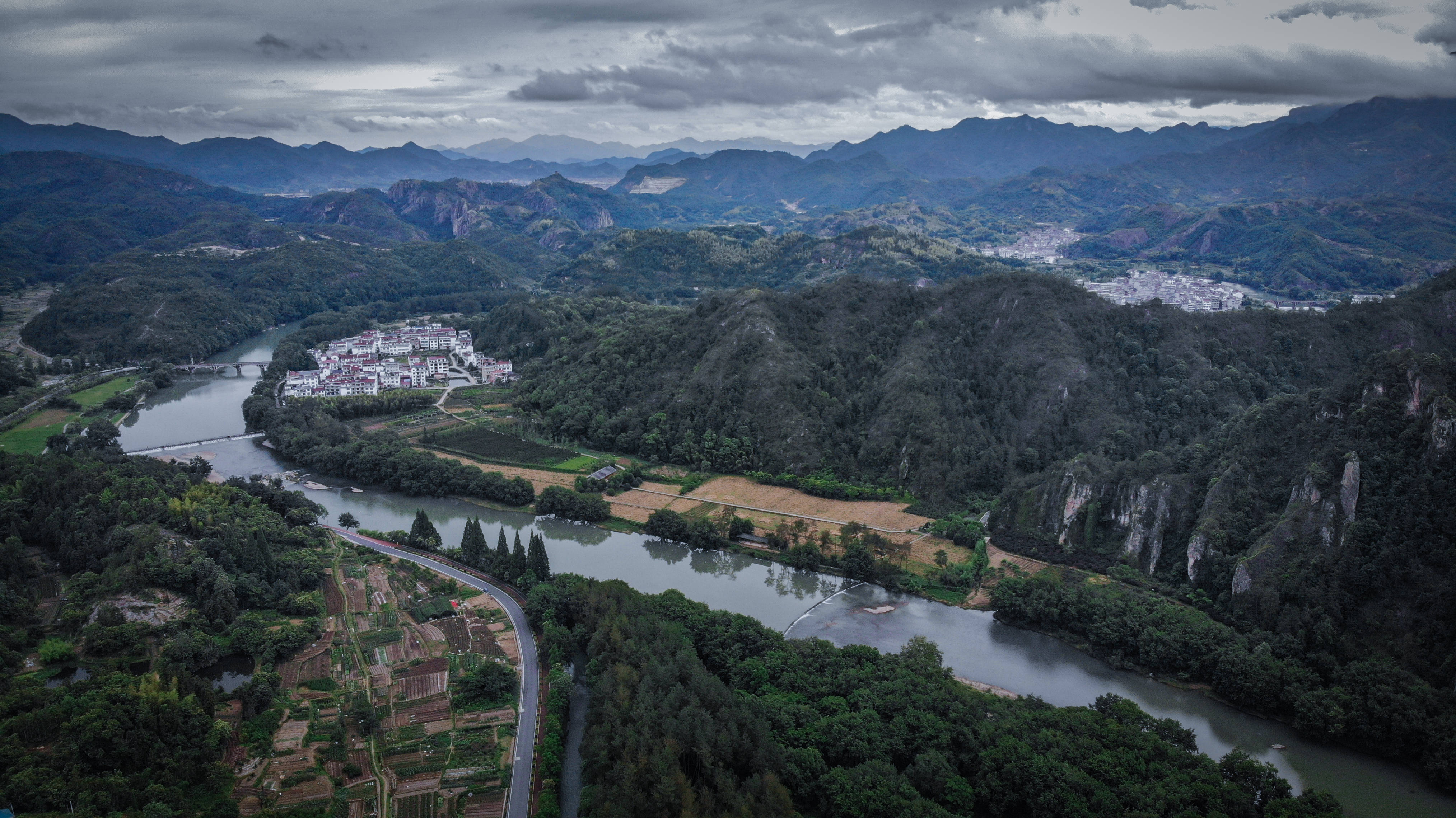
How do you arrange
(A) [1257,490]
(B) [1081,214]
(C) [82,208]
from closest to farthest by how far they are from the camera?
(A) [1257,490] < (C) [82,208] < (B) [1081,214]

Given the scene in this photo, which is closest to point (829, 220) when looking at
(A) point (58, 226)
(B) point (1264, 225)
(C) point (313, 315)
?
(B) point (1264, 225)

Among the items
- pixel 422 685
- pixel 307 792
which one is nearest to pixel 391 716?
pixel 422 685

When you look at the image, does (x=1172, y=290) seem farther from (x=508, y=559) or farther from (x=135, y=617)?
(x=135, y=617)

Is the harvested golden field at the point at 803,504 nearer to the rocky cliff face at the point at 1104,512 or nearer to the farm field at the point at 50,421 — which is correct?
the rocky cliff face at the point at 1104,512

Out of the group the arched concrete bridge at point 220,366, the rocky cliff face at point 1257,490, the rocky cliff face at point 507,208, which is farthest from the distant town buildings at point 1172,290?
the rocky cliff face at point 507,208

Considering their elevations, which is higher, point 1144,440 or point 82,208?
point 82,208
